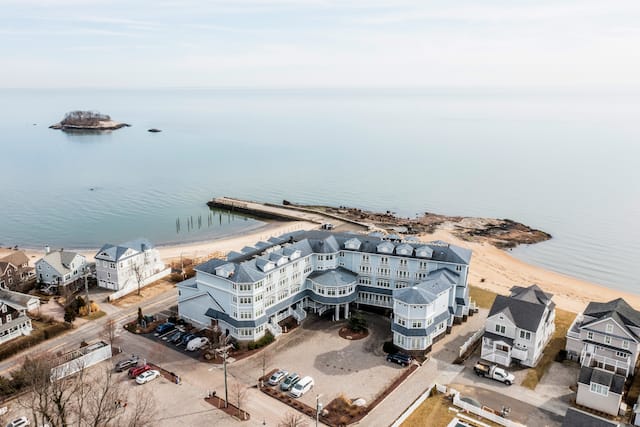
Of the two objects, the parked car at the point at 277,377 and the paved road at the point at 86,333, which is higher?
the parked car at the point at 277,377

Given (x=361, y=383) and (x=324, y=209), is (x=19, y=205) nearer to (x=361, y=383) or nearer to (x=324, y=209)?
(x=324, y=209)

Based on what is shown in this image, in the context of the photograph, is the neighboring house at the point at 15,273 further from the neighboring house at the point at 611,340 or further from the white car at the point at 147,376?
the neighboring house at the point at 611,340

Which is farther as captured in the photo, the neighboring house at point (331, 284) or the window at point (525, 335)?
the neighboring house at point (331, 284)

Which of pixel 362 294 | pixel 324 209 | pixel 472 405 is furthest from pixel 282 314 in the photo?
pixel 324 209

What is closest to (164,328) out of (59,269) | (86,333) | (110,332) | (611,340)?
(110,332)

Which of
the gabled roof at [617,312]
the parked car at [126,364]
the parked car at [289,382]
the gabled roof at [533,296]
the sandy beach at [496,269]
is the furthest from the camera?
the sandy beach at [496,269]

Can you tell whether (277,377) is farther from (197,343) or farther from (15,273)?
(15,273)

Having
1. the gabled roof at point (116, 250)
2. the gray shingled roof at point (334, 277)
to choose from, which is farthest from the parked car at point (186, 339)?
the gabled roof at point (116, 250)

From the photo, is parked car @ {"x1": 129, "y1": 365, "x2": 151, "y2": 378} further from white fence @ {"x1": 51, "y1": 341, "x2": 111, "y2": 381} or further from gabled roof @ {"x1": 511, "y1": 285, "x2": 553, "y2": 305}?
gabled roof @ {"x1": 511, "y1": 285, "x2": 553, "y2": 305}
